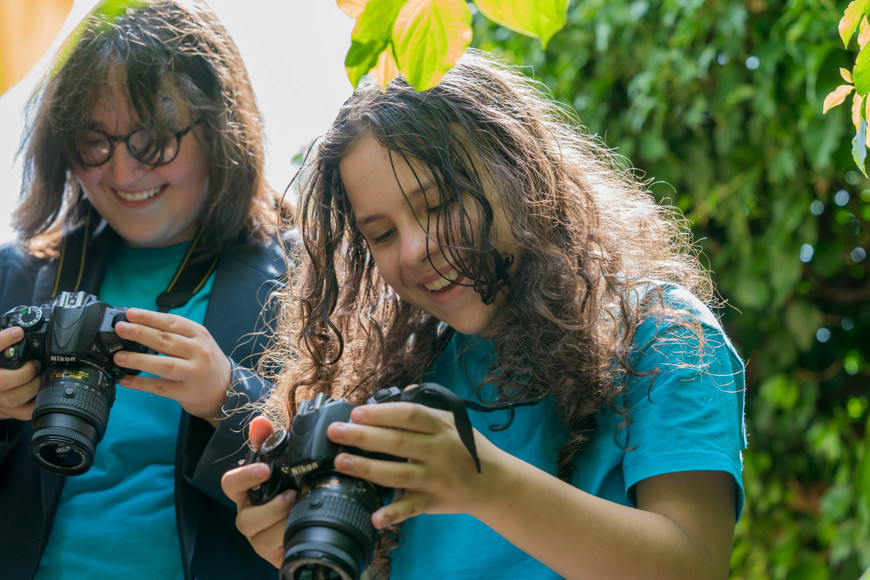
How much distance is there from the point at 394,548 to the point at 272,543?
7.6 inches

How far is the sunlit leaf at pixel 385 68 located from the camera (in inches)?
19.0

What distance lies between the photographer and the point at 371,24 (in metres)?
0.45

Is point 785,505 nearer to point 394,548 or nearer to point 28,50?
point 394,548

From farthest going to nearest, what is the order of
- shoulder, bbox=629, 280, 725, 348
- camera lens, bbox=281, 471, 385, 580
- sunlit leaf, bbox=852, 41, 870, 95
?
shoulder, bbox=629, 280, 725, 348, camera lens, bbox=281, 471, 385, 580, sunlit leaf, bbox=852, 41, 870, 95

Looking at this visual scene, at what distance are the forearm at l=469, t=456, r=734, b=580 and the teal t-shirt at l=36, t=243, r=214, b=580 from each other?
0.58 m

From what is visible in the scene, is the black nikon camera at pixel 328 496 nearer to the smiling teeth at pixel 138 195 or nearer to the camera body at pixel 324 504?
the camera body at pixel 324 504

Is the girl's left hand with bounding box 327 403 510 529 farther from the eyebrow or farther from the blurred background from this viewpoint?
the blurred background

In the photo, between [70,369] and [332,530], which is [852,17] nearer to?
[332,530]

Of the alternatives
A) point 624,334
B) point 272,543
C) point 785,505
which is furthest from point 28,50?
point 785,505

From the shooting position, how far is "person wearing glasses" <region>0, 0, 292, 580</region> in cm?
111

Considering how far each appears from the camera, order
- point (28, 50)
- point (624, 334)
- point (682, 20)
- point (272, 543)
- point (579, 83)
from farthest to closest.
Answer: point (579, 83), point (682, 20), point (624, 334), point (272, 543), point (28, 50)

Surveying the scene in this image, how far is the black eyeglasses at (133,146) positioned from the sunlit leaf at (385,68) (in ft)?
2.83

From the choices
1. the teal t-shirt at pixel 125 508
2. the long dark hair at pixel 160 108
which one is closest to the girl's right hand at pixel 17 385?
the teal t-shirt at pixel 125 508

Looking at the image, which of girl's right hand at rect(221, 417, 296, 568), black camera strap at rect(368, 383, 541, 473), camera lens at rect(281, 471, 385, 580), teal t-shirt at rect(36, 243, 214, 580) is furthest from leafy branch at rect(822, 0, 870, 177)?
teal t-shirt at rect(36, 243, 214, 580)
